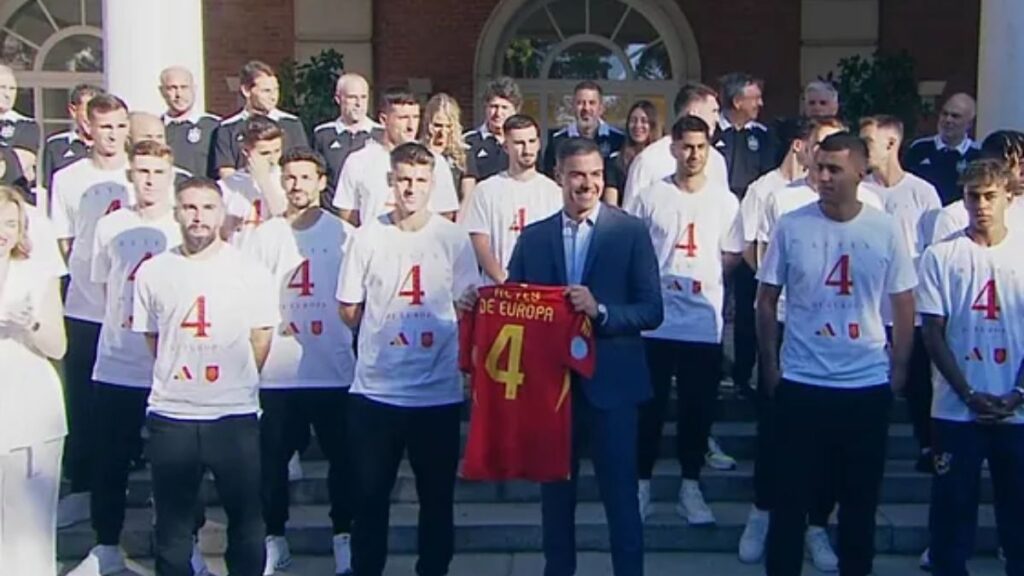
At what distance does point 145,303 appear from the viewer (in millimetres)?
5160

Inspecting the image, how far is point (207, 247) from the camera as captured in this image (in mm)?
5184

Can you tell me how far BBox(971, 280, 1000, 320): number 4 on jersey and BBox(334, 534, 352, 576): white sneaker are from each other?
301 centimetres

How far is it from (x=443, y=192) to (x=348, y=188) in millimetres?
550

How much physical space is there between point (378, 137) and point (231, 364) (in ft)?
8.16

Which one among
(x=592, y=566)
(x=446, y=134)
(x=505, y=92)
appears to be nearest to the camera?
(x=592, y=566)

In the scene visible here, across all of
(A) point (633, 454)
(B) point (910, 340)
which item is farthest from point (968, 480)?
(A) point (633, 454)

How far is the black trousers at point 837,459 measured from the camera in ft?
16.5

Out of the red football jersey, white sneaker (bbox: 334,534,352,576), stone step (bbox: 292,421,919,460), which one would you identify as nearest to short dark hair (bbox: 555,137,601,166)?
the red football jersey

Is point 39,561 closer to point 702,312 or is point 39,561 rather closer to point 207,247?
point 207,247

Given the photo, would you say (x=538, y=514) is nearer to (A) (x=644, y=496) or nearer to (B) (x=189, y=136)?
(A) (x=644, y=496)

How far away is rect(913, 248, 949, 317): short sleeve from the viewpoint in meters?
5.18

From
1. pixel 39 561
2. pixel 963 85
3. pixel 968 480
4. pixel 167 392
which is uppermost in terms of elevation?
pixel 963 85

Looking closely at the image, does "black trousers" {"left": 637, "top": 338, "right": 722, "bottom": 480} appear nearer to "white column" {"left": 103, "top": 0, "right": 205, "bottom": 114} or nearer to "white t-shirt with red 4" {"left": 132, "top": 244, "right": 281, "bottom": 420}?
"white t-shirt with red 4" {"left": 132, "top": 244, "right": 281, "bottom": 420}

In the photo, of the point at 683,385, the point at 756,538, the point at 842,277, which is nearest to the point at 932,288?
the point at 842,277
